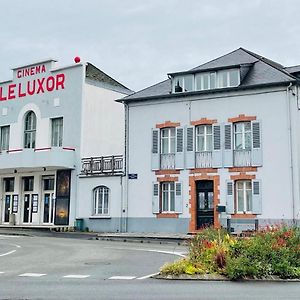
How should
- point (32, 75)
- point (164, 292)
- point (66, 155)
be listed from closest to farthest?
point (164, 292) → point (66, 155) → point (32, 75)

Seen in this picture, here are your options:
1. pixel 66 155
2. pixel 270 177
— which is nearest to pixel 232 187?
pixel 270 177

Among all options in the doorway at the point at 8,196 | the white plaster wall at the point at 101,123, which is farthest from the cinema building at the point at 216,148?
the doorway at the point at 8,196

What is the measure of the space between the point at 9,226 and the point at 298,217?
1863cm

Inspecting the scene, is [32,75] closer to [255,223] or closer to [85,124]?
[85,124]

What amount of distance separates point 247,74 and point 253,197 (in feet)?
22.6

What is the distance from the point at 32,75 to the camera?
3747cm

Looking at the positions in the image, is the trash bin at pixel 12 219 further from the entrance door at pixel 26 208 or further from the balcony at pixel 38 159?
the balcony at pixel 38 159

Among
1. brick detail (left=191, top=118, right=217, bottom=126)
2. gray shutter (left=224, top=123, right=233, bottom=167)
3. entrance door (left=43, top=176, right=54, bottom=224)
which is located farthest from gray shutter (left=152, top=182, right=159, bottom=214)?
entrance door (left=43, top=176, right=54, bottom=224)

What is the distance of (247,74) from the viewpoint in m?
29.7

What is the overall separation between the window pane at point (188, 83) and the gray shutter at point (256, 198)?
6.51 m

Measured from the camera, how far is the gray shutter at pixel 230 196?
2823 cm

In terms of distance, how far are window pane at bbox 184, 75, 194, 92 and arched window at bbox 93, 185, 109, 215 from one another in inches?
300

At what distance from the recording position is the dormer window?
29344mm

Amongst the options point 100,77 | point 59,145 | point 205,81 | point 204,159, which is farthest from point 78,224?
point 205,81
